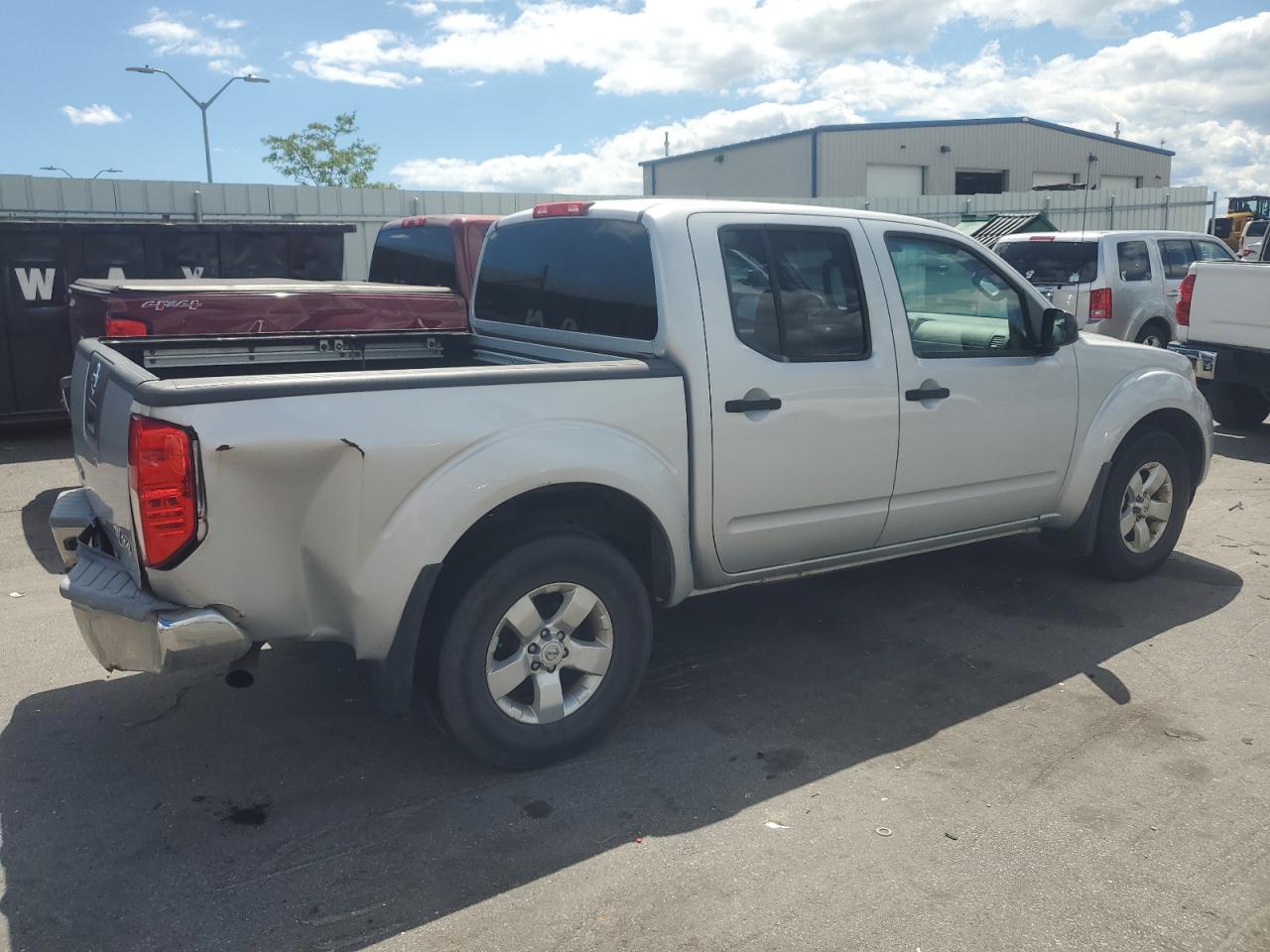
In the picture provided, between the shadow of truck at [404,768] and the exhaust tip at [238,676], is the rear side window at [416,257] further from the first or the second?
the exhaust tip at [238,676]

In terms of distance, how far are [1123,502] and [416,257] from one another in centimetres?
620

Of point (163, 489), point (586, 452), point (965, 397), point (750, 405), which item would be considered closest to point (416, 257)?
point (965, 397)

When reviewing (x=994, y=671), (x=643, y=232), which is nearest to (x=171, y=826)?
(x=643, y=232)

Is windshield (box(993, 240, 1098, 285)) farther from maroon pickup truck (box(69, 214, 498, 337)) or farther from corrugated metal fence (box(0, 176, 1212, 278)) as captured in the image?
maroon pickup truck (box(69, 214, 498, 337))

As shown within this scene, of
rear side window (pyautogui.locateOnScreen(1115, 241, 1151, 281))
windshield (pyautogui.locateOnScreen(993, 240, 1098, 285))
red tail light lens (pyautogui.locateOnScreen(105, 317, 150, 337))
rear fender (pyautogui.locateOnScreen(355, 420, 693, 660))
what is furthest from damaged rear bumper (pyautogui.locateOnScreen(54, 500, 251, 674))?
rear side window (pyautogui.locateOnScreen(1115, 241, 1151, 281))

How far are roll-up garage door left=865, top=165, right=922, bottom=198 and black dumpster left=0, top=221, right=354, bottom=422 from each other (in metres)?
34.8

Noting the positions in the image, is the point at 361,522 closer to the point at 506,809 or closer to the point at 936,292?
the point at 506,809

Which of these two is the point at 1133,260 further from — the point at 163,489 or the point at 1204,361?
the point at 163,489

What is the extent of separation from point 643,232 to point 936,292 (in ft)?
4.81

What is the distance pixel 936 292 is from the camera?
15.7 ft

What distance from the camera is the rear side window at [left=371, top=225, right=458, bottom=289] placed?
9070 millimetres

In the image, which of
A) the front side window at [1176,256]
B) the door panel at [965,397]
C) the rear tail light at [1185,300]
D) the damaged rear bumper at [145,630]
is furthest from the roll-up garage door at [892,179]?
the damaged rear bumper at [145,630]

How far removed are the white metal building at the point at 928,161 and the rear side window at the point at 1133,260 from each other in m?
27.1

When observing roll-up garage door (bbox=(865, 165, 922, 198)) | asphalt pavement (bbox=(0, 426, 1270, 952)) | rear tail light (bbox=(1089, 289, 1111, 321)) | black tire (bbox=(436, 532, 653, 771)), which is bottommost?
asphalt pavement (bbox=(0, 426, 1270, 952))
